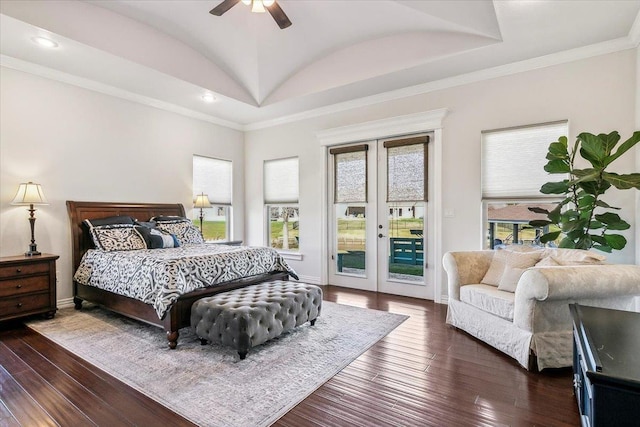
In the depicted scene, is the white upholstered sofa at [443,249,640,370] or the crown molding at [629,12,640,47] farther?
the crown molding at [629,12,640,47]

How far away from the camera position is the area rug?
2.12m

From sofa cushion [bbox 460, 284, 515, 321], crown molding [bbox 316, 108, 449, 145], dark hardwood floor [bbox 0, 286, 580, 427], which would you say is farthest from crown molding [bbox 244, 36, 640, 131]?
dark hardwood floor [bbox 0, 286, 580, 427]

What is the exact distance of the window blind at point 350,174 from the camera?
5266 mm

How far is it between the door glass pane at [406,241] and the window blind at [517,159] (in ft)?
3.31

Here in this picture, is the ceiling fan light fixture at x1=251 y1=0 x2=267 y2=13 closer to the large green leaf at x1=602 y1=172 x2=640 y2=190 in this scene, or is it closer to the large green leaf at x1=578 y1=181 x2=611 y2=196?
the large green leaf at x1=578 y1=181 x2=611 y2=196

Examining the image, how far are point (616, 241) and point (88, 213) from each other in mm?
6106

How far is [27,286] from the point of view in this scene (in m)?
3.58

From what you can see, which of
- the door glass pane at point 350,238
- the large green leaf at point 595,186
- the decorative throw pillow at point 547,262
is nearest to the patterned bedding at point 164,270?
the door glass pane at point 350,238

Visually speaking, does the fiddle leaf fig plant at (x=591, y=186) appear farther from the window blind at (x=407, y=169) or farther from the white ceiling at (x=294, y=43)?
the window blind at (x=407, y=169)

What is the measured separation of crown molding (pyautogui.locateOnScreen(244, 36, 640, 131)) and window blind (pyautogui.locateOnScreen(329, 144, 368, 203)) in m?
0.70

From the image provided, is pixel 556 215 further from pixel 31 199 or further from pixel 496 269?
pixel 31 199

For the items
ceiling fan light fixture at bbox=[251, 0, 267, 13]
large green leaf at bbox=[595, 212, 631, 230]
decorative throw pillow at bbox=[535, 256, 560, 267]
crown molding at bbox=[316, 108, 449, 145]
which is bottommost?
decorative throw pillow at bbox=[535, 256, 560, 267]

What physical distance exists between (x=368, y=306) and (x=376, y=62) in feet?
10.7

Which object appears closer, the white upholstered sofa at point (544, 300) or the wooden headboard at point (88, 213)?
the white upholstered sofa at point (544, 300)
